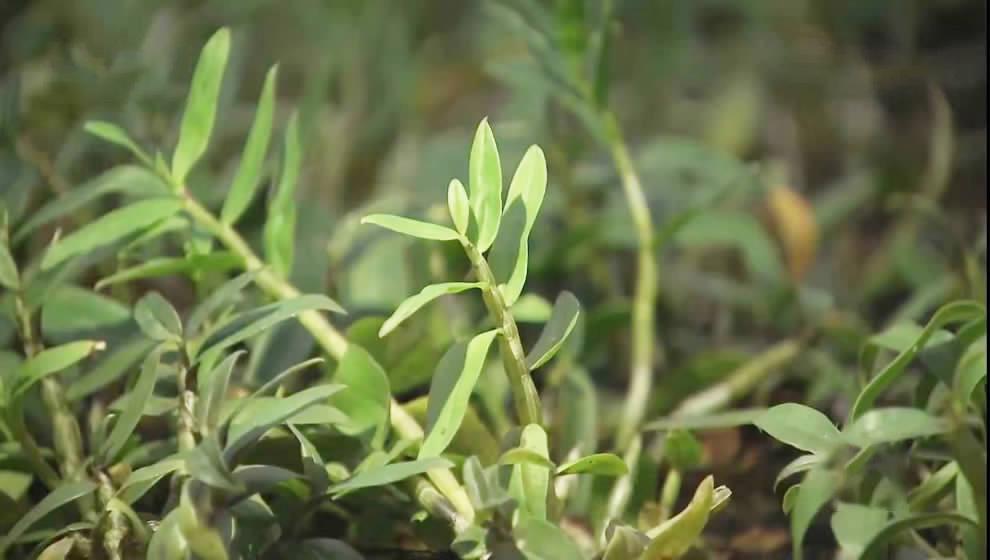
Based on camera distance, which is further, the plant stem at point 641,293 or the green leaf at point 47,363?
the plant stem at point 641,293

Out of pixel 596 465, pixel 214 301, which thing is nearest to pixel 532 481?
pixel 596 465

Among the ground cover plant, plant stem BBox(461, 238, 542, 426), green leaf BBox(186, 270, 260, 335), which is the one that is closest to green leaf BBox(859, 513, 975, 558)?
the ground cover plant

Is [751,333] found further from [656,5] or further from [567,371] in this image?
[656,5]

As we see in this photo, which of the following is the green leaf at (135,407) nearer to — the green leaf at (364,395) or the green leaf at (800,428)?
the green leaf at (364,395)

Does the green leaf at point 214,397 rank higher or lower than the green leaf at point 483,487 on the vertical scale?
higher

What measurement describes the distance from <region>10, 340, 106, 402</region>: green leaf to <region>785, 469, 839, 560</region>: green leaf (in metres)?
0.25

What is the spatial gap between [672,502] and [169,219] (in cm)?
23

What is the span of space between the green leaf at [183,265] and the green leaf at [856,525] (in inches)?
9.6

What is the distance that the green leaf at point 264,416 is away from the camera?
32cm

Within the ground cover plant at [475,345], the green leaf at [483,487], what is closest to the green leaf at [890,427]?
the ground cover plant at [475,345]

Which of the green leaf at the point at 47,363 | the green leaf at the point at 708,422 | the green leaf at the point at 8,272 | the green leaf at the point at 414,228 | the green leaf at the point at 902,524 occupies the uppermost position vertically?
Result: the green leaf at the point at 414,228

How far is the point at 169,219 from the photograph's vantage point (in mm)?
423

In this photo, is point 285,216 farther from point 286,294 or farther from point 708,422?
point 708,422

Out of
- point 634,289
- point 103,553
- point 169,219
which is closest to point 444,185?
point 634,289
